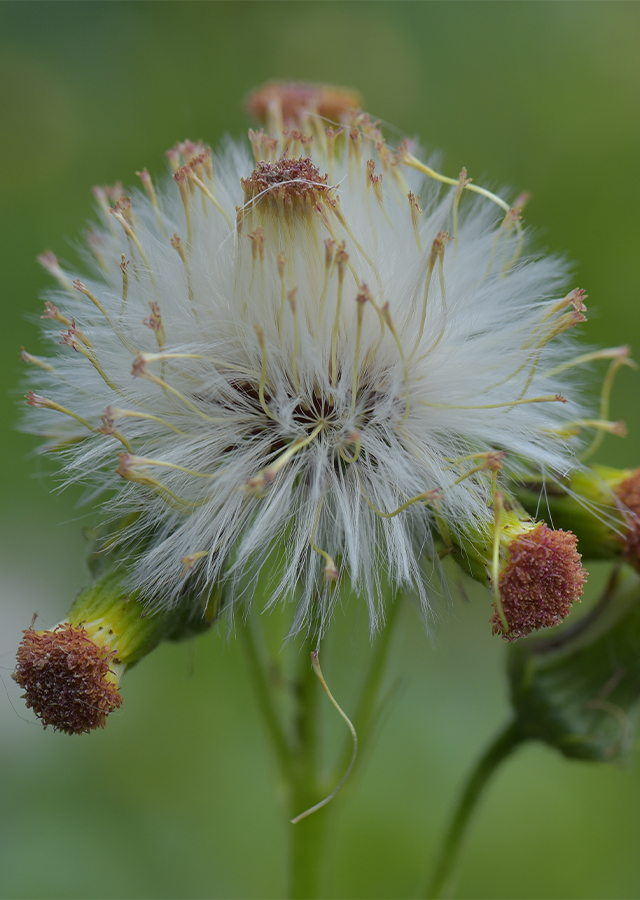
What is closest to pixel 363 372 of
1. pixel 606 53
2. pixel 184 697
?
pixel 184 697

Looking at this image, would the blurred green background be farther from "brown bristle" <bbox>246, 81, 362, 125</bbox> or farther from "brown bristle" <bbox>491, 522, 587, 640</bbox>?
"brown bristle" <bbox>246, 81, 362, 125</bbox>

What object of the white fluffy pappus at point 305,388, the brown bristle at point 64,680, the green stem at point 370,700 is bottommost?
the green stem at point 370,700

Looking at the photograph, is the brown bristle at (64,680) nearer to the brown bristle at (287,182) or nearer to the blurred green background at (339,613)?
the blurred green background at (339,613)

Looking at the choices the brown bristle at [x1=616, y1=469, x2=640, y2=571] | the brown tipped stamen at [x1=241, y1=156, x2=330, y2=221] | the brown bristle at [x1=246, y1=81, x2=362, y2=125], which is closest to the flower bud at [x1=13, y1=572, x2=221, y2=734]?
the brown tipped stamen at [x1=241, y1=156, x2=330, y2=221]

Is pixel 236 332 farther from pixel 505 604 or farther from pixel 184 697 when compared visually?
pixel 184 697

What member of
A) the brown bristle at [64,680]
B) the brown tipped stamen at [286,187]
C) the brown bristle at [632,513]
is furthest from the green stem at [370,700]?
the brown tipped stamen at [286,187]

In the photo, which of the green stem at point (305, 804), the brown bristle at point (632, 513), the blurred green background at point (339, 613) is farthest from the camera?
the blurred green background at point (339, 613)
